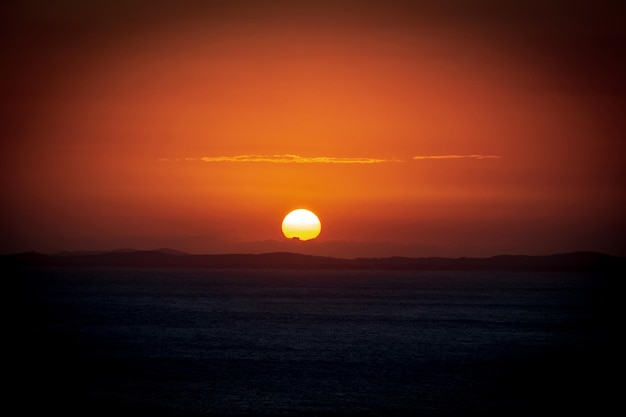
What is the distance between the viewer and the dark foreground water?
2083 inches

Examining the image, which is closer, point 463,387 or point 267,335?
point 463,387

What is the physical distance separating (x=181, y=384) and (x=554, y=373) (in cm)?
3059

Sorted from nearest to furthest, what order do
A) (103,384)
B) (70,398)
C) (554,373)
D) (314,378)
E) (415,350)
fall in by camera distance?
(70,398)
(103,384)
(314,378)
(554,373)
(415,350)

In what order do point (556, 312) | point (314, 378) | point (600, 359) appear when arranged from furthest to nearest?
1. point (556, 312)
2. point (600, 359)
3. point (314, 378)

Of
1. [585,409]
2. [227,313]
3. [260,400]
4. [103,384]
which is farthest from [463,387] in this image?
[227,313]

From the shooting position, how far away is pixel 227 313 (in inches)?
5015

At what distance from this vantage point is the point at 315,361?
73.1 m

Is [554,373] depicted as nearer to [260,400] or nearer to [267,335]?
[260,400]

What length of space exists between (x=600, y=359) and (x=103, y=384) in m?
46.3

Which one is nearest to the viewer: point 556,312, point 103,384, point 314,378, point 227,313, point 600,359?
point 103,384

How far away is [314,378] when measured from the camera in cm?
6281

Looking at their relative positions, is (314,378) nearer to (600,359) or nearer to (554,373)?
(554,373)

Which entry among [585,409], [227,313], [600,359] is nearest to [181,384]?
[585,409]

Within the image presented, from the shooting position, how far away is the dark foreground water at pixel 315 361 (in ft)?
174
